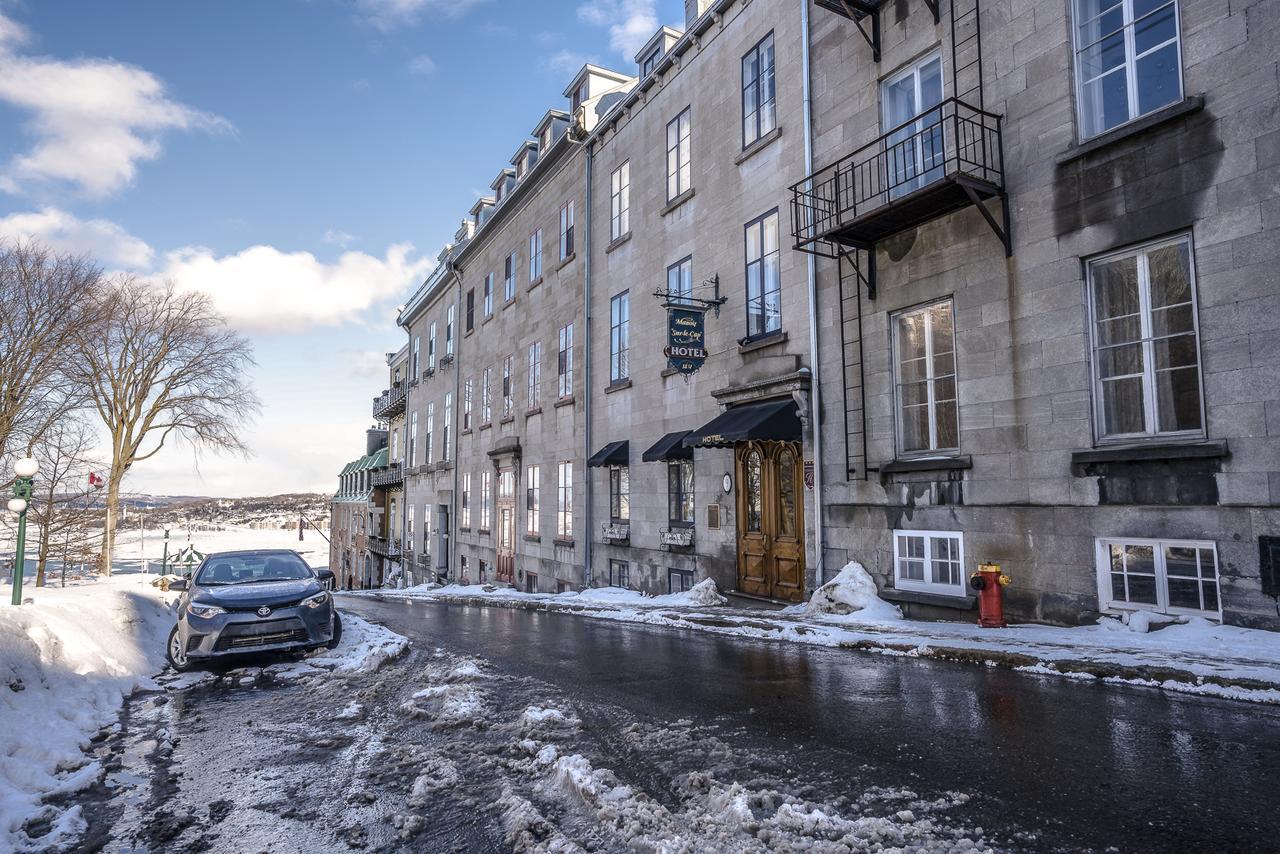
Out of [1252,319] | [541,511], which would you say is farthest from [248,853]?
[541,511]

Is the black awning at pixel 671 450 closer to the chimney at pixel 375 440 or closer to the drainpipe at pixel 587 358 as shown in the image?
the drainpipe at pixel 587 358

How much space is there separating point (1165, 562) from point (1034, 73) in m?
6.00

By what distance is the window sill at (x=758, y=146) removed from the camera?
14008mm

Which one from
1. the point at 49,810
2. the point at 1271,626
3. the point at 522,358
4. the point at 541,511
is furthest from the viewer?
the point at 522,358

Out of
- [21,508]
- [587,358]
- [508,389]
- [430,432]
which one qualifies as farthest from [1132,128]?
[430,432]

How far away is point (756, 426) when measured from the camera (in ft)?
41.7

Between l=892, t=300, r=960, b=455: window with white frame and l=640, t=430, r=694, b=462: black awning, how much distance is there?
523 cm

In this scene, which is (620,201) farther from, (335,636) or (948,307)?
(335,636)

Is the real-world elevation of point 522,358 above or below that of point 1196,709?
above

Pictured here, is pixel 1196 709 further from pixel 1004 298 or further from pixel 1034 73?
pixel 1034 73

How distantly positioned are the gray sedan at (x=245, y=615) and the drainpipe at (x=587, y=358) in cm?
1068

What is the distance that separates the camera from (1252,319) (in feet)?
24.4

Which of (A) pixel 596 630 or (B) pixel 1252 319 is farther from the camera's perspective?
(A) pixel 596 630

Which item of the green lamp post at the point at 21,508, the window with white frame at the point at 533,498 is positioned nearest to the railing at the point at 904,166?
the green lamp post at the point at 21,508
